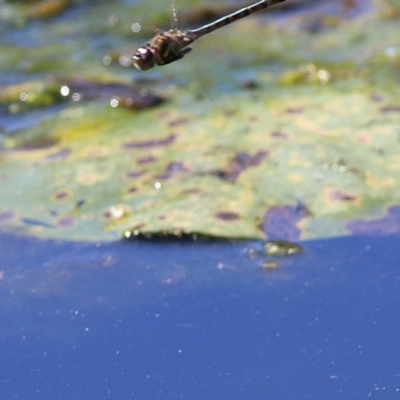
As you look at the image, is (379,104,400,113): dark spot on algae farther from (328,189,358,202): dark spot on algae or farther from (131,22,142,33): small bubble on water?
(131,22,142,33): small bubble on water

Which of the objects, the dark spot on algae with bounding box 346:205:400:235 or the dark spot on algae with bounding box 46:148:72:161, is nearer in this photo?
the dark spot on algae with bounding box 346:205:400:235

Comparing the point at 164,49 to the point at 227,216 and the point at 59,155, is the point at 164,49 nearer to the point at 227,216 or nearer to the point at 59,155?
the point at 227,216

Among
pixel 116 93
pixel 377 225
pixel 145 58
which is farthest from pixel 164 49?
pixel 116 93

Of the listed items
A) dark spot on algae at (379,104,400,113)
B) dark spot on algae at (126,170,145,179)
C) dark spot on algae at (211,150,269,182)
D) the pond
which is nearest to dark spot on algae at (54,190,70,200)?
the pond

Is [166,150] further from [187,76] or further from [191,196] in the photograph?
[187,76]

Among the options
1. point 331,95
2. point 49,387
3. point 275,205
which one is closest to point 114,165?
point 275,205

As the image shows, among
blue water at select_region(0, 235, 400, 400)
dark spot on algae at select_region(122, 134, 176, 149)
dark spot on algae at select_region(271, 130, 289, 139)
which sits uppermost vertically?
dark spot on algae at select_region(122, 134, 176, 149)

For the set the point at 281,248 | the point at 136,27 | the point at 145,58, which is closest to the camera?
the point at 145,58
